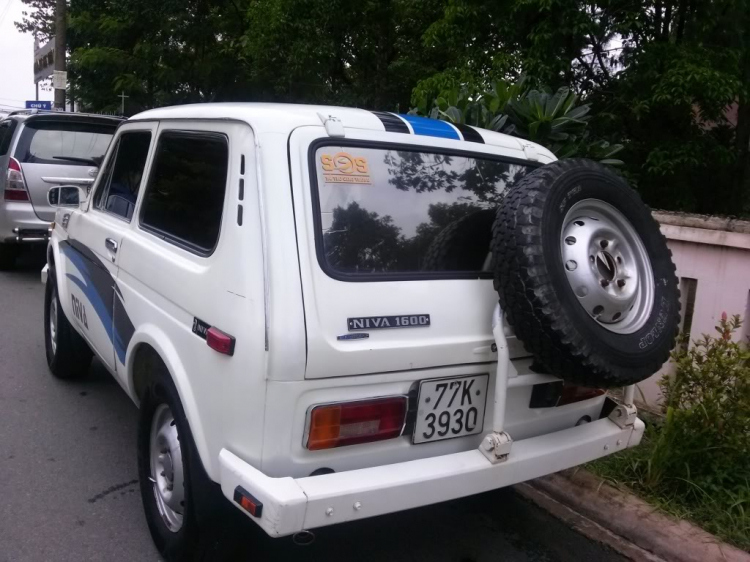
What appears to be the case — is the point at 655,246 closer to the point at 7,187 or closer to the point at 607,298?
the point at 607,298

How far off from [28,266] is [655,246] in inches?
353

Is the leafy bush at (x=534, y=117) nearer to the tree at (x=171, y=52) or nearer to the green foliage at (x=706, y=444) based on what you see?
the green foliage at (x=706, y=444)

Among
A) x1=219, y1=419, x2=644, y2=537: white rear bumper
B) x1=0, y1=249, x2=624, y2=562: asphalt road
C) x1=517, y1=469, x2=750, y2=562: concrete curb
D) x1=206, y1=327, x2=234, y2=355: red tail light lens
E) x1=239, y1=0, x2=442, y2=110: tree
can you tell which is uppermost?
x1=239, y1=0, x2=442, y2=110: tree

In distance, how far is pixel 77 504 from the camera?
11.7 feet

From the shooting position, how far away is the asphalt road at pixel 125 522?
3.18 metres

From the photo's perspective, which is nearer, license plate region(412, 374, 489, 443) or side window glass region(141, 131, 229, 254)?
license plate region(412, 374, 489, 443)

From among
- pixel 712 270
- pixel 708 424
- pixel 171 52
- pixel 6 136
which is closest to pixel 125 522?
pixel 708 424

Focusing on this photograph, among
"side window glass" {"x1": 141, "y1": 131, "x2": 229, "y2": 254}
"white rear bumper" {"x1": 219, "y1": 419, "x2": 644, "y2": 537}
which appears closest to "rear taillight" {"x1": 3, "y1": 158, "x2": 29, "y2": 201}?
"side window glass" {"x1": 141, "y1": 131, "x2": 229, "y2": 254}

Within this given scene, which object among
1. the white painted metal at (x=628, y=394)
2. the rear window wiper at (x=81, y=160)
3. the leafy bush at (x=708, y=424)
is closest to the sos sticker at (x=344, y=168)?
the white painted metal at (x=628, y=394)

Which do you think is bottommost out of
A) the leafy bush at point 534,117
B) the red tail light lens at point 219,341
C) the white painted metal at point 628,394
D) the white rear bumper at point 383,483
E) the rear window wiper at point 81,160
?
the white rear bumper at point 383,483

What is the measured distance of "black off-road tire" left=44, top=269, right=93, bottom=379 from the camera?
491cm

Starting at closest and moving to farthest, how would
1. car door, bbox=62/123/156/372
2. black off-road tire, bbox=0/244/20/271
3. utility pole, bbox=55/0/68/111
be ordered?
1. car door, bbox=62/123/156/372
2. black off-road tire, bbox=0/244/20/271
3. utility pole, bbox=55/0/68/111

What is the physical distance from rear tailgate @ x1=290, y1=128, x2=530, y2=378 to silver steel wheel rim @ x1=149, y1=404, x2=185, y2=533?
93 cm

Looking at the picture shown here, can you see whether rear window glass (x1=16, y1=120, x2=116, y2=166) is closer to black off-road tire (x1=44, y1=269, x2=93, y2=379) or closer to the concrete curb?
black off-road tire (x1=44, y1=269, x2=93, y2=379)
